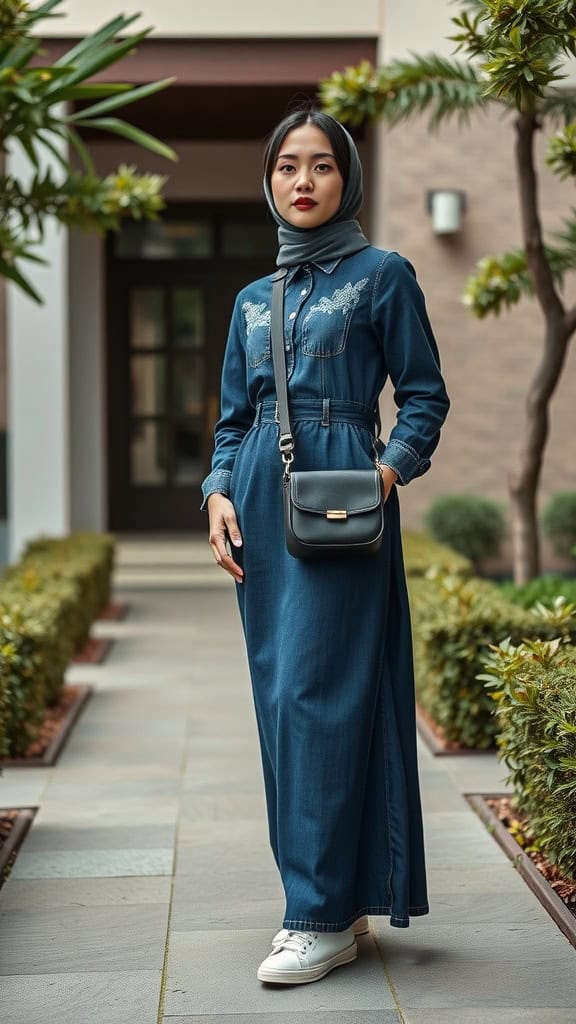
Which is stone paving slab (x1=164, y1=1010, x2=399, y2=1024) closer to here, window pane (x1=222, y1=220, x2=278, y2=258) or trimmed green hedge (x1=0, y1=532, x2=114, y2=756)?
trimmed green hedge (x1=0, y1=532, x2=114, y2=756)

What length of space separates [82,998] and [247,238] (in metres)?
11.6

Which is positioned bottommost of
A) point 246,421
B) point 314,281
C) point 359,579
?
point 359,579

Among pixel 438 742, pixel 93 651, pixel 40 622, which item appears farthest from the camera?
pixel 93 651

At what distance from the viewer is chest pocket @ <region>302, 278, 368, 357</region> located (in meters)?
3.10

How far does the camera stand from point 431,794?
4855 millimetres

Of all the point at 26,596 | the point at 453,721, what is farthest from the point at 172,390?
the point at 453,721

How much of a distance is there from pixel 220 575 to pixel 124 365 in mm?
3128

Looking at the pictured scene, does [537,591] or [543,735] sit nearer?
[543,735]

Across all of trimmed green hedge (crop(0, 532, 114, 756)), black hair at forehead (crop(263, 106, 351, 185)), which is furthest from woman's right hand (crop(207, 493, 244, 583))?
trimmed green hedge (crop(0, 532, 114, 756))

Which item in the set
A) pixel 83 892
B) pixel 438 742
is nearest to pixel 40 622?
pixel 438 742

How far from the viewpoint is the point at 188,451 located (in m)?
14.0

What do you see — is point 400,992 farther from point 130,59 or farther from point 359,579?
point 130,59

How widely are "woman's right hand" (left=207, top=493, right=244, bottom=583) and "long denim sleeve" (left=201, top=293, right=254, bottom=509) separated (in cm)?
6

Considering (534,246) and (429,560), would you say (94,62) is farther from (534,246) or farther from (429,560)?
(429,560)
